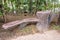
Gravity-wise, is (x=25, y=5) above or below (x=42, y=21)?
above

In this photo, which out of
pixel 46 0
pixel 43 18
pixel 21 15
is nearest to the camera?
pixel 43 18

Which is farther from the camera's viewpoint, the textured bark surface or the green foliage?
the green foliage

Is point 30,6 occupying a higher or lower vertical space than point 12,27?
higher

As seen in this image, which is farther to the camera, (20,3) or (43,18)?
(20,3)

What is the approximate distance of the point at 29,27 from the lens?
18.8ft

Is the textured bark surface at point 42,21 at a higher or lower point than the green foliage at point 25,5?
lower

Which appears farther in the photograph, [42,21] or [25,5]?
[25,5]

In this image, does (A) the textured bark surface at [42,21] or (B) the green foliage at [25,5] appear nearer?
(A) the textured bark surface at [42,21]

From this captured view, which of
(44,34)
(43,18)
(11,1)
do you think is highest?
(11,1)

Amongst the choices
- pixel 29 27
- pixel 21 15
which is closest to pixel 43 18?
pixel 29 27

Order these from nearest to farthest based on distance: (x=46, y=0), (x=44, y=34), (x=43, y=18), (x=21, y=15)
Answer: (x=44, y=34), (x=43, y=18), (x=21, y=15), (x=46, y=0)

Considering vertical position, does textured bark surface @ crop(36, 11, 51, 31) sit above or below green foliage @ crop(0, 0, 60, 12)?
below

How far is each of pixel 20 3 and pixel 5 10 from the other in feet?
2.46

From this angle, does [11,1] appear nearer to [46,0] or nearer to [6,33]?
[46,0]
